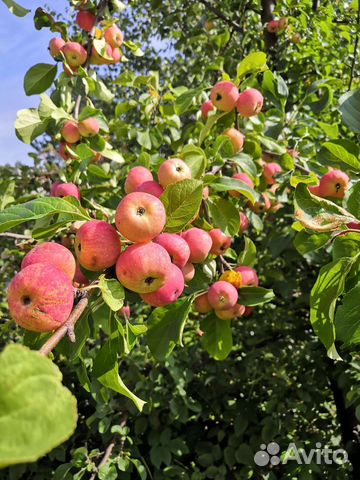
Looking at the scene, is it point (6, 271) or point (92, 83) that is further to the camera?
point (6, 271)

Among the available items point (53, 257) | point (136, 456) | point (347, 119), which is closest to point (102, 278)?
point (53, 257)

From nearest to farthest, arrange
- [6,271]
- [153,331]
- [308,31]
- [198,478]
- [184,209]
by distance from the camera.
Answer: [184,209] → [153,331] → [198,478] → [308,31] → [6,271]

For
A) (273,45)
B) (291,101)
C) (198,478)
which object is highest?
(273,45)

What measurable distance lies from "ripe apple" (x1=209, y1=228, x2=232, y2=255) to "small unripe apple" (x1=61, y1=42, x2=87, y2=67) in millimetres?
980

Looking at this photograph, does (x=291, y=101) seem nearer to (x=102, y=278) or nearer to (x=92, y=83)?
(x=92, y=83)

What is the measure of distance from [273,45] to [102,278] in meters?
2.41

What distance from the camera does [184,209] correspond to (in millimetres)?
1032

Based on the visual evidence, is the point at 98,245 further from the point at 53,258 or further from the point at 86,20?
the point at 86,20

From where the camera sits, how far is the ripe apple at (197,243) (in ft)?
3.90

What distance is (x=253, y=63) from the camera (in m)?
1.66

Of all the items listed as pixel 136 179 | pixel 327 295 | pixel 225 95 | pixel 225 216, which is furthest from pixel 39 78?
pixel 327 295

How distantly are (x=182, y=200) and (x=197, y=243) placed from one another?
19cm

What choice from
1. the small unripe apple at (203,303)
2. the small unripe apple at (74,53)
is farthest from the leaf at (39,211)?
the small unripe apple at (74,53)

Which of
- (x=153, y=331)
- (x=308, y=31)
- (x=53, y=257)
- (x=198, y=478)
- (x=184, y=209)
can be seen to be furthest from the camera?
(x=308, y=31)
